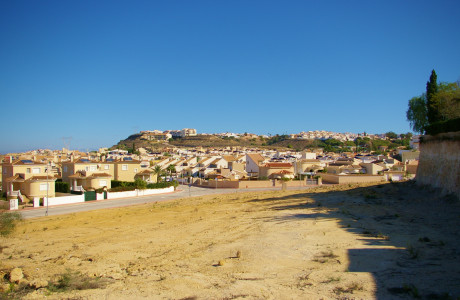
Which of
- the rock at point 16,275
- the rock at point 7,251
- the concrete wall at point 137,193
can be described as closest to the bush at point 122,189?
the concrete wall at point 137,193

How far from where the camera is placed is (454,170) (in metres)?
22.4

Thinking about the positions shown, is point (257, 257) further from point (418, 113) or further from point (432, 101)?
point (418, 113)

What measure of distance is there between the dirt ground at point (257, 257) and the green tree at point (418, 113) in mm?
24935

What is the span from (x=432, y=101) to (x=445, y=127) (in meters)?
10.6

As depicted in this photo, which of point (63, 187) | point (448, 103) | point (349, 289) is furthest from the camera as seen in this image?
point (63, 187)

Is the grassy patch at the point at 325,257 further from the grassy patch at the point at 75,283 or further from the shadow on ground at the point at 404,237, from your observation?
the grassy patch at the point at 75,283

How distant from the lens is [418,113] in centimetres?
4434

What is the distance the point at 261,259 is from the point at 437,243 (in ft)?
21.5

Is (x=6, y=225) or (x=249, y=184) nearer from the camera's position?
Answer: (x=6, y=225)

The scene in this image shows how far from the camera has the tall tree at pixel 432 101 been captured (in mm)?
34375

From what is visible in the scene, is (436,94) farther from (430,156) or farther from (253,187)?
(253,187)

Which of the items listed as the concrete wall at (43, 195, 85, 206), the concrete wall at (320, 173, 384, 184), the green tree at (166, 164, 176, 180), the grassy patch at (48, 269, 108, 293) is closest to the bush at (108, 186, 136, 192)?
the concrete wall at (43, 195, 85, 206)

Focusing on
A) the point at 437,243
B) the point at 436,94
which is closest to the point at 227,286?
the point at 437,243

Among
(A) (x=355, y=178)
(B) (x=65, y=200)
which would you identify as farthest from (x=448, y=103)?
(B) (x=65, y=200)
